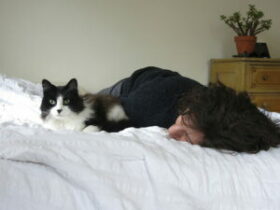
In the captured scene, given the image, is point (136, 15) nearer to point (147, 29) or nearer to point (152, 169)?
point (147, 29)

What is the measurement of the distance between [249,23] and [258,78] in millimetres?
430

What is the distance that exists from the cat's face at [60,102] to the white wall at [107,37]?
1.04 metres

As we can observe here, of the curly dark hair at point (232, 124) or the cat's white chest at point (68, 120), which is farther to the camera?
the cat's white chest at point (68, 120)

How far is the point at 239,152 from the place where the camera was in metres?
0.83

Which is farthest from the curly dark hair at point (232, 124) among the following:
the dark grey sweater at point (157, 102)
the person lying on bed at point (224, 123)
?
the dark grey sweater at point (157, 102)

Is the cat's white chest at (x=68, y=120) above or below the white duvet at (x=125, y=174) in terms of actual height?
below

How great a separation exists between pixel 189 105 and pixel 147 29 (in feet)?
5.66

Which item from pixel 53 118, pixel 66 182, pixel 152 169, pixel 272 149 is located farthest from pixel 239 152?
pixel 53 118

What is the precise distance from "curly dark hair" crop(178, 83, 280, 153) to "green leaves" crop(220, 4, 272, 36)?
5.87ft

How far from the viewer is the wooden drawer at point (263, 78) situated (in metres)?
2.41

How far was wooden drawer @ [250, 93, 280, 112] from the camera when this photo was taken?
2.45 m

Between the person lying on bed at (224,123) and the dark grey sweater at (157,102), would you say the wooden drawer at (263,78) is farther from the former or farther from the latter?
the person lying on bed at (224,123)

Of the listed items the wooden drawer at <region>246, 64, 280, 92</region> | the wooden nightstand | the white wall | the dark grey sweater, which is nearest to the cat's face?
the dark grey sweater

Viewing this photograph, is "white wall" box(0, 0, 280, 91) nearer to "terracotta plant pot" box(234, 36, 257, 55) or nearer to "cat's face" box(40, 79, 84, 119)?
"terracotta plant pot" box(234, 36, 257, 55)
